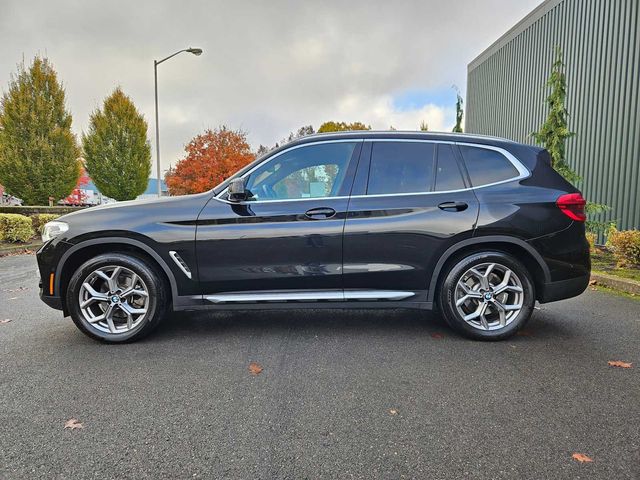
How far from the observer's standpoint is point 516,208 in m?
3.59

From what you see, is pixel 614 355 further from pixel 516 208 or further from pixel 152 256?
pixel 152 256

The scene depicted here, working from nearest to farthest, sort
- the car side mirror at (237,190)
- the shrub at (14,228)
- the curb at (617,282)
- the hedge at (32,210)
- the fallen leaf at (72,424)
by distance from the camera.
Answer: the fallen leaf at (72,424)
the car side mirror at (237,190)
the curb at (617,282)
the shrub at (14,228)
the hedge at (32,210)

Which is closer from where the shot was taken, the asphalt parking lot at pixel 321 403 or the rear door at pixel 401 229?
the asphalt parking lot at pixel 321 403

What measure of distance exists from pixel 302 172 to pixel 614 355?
308 cm

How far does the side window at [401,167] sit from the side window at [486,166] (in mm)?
352

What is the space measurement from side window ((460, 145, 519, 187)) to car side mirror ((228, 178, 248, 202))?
6.80 ft

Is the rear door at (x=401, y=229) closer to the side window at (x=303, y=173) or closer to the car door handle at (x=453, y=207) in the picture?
the car door handle at (x=453, y=207)

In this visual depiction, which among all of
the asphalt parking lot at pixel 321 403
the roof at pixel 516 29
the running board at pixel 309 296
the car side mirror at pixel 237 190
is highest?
the roof at pixel 516 29

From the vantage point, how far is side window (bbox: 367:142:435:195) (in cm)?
369

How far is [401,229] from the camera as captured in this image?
3.57 meters

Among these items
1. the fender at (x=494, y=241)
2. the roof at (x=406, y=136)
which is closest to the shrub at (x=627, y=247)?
the fender at (x=494, y=241)

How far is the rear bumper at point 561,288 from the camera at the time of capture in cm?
362

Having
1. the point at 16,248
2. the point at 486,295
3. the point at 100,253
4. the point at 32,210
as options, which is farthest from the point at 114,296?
the point at 32,210

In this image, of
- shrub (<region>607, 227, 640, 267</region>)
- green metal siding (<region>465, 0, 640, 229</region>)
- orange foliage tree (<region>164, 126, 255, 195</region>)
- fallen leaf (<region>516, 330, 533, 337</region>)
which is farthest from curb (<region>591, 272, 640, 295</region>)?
orange foliage tree (<region>164, 126, 255, 195</region>)
